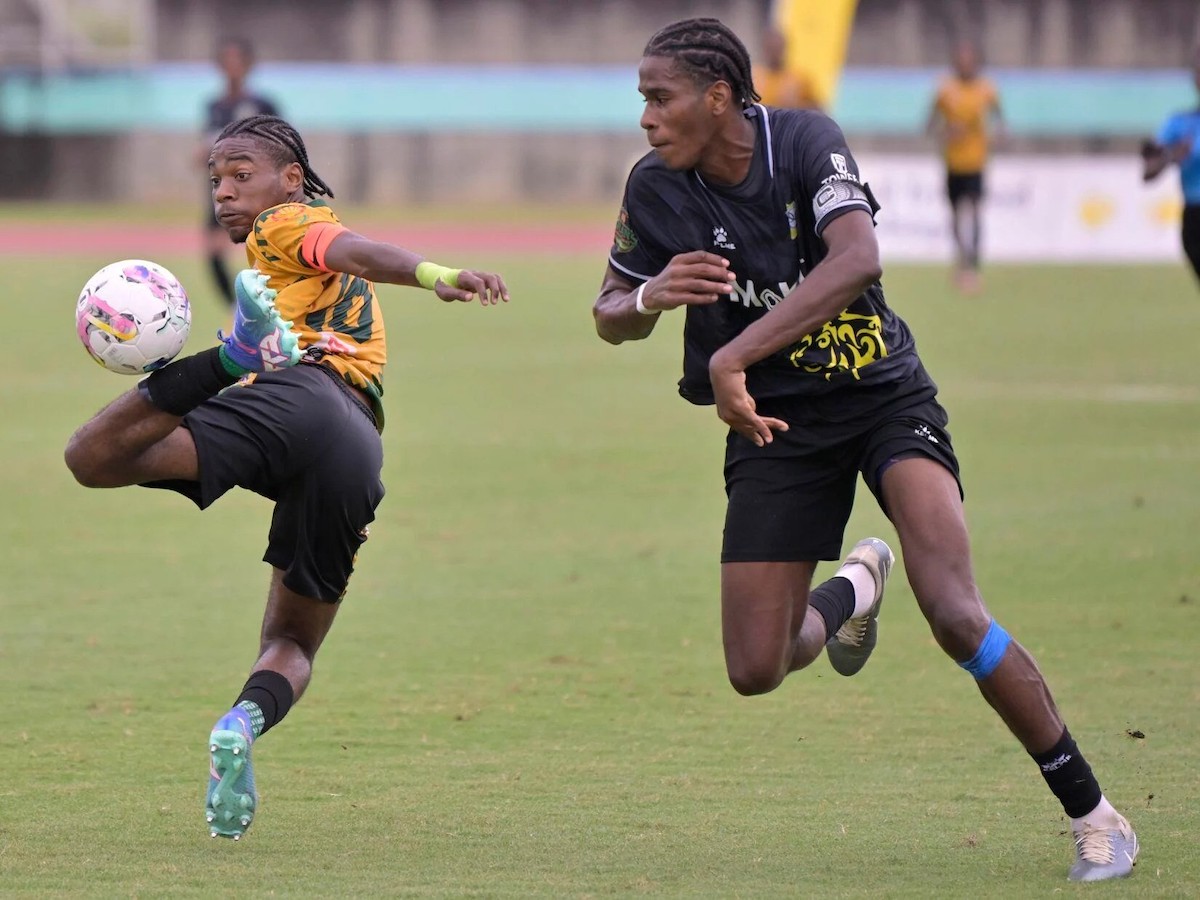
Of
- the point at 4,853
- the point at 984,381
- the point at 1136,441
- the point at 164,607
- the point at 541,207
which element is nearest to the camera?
the point at 4,853

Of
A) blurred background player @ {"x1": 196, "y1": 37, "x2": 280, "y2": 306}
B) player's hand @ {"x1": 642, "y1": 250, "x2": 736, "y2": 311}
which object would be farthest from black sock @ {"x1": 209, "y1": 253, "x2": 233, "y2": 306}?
player's hand @ {"x1": 642, "y1": 250, "x2": 736, "y2": 311}

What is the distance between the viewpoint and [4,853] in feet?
16.8

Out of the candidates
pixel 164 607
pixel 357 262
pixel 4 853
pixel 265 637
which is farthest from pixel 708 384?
pixel 164 607

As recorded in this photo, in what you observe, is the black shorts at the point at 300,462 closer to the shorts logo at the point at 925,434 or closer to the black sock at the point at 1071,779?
the shorts logo at the point at 925,434

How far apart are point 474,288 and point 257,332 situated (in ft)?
1.98

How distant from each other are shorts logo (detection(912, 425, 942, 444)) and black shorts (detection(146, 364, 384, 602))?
1.56m

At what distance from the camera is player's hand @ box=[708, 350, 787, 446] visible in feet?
16.8

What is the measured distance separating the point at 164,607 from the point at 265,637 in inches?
107

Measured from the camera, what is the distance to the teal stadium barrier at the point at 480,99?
39.9 meters

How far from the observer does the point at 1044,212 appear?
27266mm

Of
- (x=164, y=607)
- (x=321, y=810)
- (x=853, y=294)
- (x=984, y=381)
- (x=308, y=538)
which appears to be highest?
(x=853, y=294)

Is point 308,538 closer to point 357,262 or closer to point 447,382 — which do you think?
point 357,262

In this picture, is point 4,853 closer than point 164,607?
Yes

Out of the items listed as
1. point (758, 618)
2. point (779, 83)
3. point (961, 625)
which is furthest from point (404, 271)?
point (779, 83)
